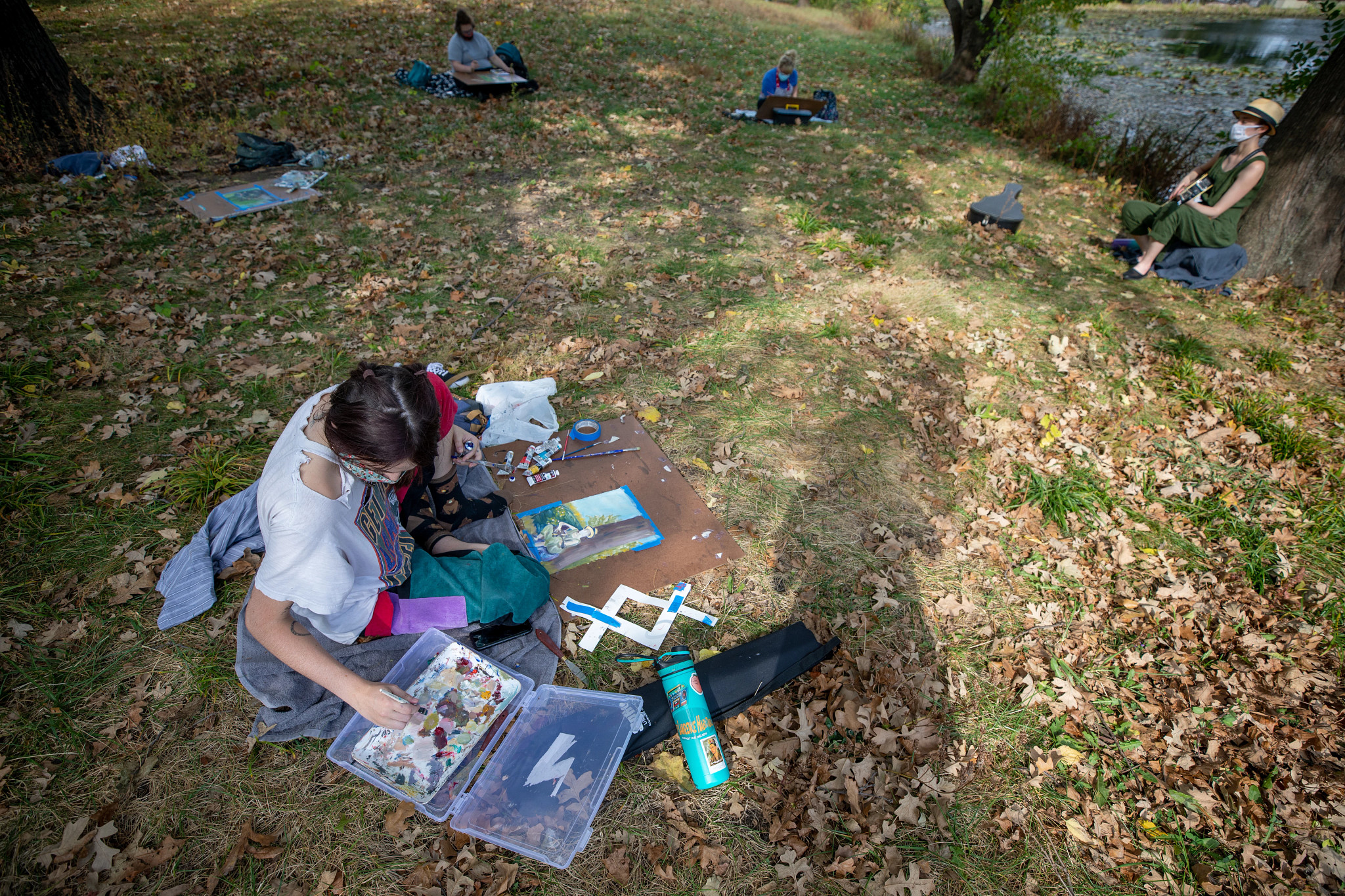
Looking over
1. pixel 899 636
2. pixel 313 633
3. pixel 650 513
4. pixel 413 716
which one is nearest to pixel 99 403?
pixel 313 633

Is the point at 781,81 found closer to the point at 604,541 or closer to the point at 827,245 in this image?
the point at 827,245

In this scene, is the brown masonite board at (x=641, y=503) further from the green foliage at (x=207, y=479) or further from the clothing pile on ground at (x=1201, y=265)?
the clothing pile on ground at (x=1201, y=265)

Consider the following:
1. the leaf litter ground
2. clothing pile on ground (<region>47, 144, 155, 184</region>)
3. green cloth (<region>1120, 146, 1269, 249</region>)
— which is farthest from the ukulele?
clothing pile on ground (<region>47, 144, 155, 184</region>)

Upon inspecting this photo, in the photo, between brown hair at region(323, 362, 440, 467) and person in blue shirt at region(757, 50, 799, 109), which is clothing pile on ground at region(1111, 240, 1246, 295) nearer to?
person in blue shirt at region(757, 50, 799, 109)

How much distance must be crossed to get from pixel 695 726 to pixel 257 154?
9.50 meters

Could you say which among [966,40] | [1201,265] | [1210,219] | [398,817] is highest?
[966,40]

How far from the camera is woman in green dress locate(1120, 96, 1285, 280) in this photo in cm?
626

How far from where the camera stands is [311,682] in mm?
2990

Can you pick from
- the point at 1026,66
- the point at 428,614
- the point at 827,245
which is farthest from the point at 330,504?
the point at 1026,66

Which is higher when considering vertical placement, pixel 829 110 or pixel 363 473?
pixel 829 110

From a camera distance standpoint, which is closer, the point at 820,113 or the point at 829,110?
the point at 820,113

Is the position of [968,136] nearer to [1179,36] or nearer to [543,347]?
[543,347]

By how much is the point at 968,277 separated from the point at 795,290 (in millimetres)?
2328

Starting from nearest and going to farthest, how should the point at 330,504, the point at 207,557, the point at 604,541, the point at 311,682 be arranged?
the point at 330,504
the point at 311,682
the point at 207,557
the point at 604,541
